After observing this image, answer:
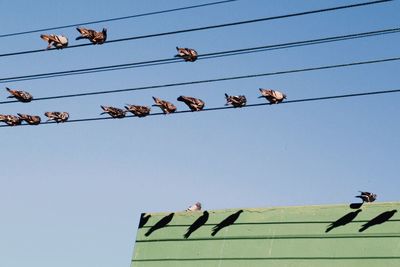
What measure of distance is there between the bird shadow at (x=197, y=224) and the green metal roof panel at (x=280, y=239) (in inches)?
2.6

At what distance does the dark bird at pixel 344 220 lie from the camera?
13328 millimetres

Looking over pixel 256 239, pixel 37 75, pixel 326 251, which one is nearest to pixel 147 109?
pixel 37 75

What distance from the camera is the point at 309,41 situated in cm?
1178

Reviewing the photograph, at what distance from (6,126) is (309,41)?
719 centimetres

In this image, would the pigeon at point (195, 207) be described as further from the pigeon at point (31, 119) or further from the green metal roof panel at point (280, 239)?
the pigeon at point (31, 119)

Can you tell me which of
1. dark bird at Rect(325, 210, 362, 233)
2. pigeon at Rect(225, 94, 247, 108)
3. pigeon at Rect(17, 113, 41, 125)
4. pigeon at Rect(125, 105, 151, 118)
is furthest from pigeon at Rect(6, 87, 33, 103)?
dark bird at Rect(325, 210, 362, 233)

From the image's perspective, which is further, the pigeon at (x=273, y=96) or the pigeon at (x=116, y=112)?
the pigeon at (x=116, y=112)

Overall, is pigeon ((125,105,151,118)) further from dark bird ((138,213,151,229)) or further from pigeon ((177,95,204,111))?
dark bird ((138,213,151,229))

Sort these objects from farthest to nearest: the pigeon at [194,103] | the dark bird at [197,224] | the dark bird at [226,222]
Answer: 1. the dark bird at [197,224]
2. the dark bird at [226,222]
3. the pigeon at [194,103]

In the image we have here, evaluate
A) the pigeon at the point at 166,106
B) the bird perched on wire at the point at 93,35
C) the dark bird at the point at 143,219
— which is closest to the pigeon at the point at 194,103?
the pigeon at the point at 166,106

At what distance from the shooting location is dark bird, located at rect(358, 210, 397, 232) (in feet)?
42.4

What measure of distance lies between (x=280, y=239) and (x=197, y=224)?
1.98m

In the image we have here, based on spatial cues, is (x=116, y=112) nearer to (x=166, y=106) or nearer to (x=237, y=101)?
(x=166, y=106)

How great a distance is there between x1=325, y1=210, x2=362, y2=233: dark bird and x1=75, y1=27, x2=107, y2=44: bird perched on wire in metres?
5.54
